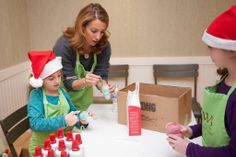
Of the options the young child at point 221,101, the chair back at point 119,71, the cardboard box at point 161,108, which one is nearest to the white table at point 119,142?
the cardboard box at point 161,108

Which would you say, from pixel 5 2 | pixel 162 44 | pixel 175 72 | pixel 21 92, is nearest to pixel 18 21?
pixel 5 2

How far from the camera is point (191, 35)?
3.05 metres

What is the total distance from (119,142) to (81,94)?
0.65 meters

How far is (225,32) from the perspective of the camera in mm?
969

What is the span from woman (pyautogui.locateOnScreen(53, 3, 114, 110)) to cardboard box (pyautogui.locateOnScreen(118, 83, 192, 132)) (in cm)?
20

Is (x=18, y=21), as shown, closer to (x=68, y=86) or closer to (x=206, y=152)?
(x=68, y=86)

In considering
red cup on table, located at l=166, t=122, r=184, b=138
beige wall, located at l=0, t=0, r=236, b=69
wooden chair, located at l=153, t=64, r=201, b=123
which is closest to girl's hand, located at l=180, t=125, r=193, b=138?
red cup on table, located at l=166, t=122, r=184, b=138

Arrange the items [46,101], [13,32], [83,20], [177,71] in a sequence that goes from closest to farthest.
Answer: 1. [46,101]
2. [83,20]
3. [13,32]
4. [177,71]

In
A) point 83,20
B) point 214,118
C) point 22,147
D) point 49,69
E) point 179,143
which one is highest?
point 83,20

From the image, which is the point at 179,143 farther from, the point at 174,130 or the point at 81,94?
the point at 81,94

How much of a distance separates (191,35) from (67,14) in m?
1.45

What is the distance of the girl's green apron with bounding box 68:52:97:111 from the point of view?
74.2 inches

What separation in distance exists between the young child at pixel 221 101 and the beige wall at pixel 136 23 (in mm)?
1980

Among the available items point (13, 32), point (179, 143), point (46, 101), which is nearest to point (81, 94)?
point (46, 101)
